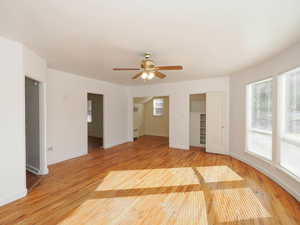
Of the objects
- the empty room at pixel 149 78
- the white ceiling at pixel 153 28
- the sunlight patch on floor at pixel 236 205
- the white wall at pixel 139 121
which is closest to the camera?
the white ceiling at pixel 153 28

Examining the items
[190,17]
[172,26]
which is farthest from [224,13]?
[172,26]

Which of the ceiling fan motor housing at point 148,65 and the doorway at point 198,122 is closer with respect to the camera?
the ceiling fan motor housing at point 148,65

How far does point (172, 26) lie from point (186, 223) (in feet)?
7.92

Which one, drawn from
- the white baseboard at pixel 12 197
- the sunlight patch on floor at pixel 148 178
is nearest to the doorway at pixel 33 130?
the white baseboard at pixel 12 197

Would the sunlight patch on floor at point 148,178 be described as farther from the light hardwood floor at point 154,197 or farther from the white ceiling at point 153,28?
the white ceiling at point 153,28

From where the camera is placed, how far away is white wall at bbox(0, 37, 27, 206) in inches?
82.6

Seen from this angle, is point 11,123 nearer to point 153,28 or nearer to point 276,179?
point 153,28

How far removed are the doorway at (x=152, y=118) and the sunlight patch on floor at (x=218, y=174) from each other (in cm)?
428

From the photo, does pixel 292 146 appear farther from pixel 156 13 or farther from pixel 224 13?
pixel 156 13

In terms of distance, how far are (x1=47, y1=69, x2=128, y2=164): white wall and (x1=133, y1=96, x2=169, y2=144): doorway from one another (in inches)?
102

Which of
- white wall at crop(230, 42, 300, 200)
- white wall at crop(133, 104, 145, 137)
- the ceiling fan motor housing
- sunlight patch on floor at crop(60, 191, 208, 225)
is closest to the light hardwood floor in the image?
sunlight patch on floor at crop(60, 191, 208, 225)

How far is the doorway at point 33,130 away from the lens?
309 centimetres

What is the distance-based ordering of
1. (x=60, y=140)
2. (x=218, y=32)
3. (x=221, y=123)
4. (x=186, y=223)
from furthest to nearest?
1. (x=221, y=123)
2. (x=60, y=140)
3. (x=218, y=32)
4. (x=186, y=223)

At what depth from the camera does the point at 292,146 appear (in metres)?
2.53
